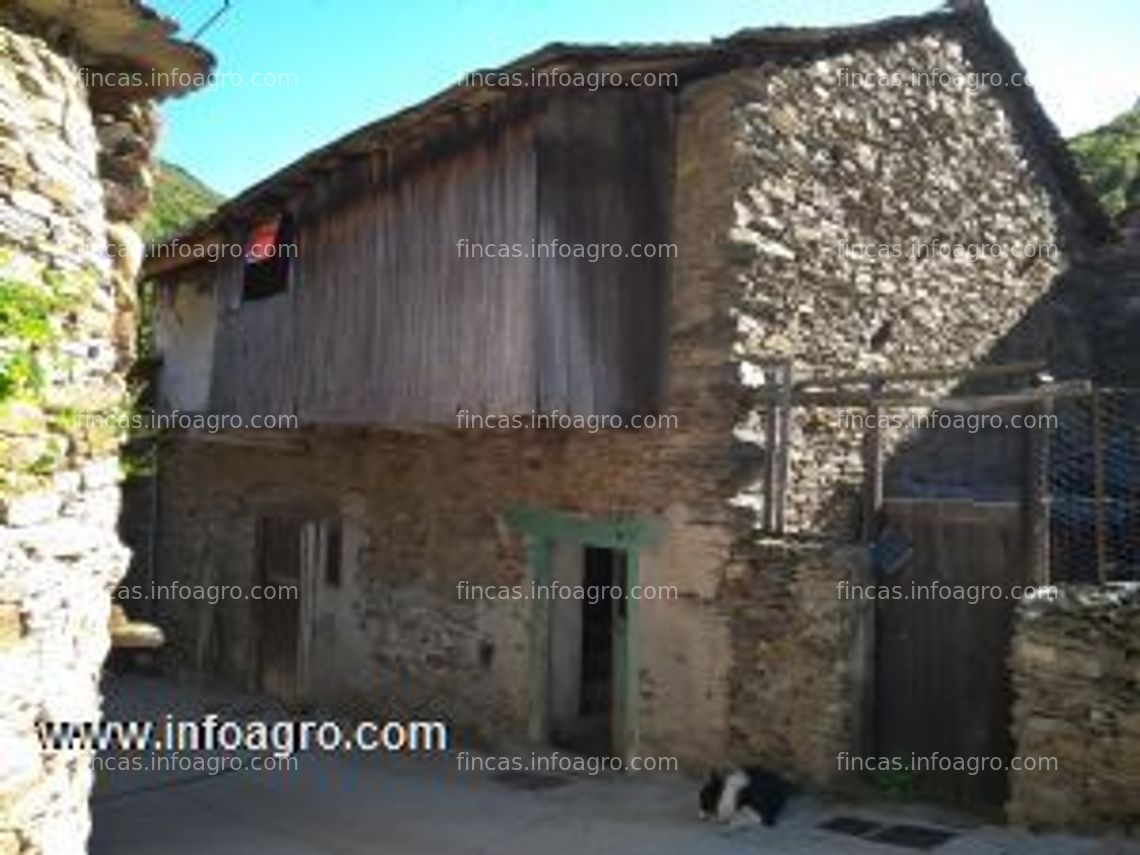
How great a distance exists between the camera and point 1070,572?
8227 millimetres

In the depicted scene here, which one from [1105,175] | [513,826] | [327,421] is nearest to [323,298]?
[327,421]

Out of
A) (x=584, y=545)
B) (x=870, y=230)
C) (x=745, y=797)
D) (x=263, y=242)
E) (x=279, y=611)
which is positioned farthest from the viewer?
(x=279, y=611)

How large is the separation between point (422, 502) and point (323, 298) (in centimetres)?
216

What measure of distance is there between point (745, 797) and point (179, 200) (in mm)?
30076

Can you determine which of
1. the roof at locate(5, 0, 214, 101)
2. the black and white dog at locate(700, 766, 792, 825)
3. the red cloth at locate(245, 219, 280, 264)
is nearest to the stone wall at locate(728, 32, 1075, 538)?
the black and white dog at locate(700, 766, 792, 825)

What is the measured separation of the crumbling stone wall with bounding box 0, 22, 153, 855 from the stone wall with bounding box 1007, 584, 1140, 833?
522 cm

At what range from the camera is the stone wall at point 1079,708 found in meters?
6.38

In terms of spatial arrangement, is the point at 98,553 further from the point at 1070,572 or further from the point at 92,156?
the point at 1070,572

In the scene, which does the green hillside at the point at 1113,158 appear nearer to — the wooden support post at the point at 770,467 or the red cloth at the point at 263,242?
the wooden support post at the point at 770,467

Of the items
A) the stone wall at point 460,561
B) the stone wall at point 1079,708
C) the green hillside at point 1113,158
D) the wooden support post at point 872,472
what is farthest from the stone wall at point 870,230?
the green hillside at point 1113,158

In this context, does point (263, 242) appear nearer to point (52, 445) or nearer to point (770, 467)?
point (770, 467)

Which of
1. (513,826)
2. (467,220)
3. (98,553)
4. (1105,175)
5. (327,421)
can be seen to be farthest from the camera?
(1105,175)

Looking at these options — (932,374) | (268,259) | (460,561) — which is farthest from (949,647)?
(268,259)

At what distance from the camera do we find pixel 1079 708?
6.58 m
